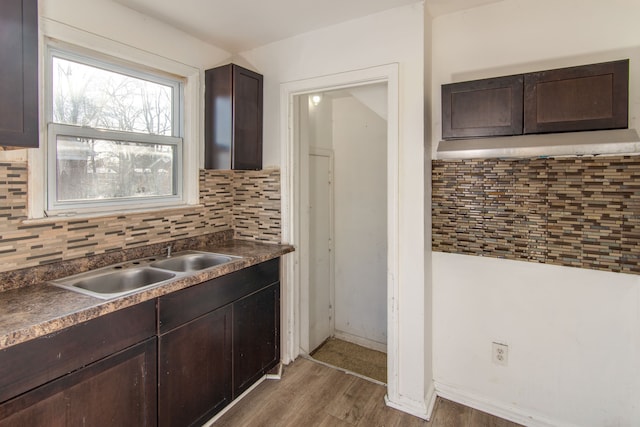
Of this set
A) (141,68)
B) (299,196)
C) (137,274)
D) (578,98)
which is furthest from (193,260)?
(578,98)

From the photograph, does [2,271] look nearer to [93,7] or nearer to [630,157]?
[93,7]

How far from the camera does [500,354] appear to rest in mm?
2154

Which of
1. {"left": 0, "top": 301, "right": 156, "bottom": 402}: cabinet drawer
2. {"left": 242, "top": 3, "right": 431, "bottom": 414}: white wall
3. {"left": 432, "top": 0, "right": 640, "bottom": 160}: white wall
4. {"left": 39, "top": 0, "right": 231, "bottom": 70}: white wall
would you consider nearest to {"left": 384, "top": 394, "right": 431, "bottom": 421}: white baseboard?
{"left": 242, "top": 3, "right": 431, "bottom": 414}: white wall

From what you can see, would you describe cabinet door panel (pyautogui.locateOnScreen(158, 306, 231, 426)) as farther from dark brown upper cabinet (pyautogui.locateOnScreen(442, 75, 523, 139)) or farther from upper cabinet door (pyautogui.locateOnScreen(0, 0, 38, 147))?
dark brown upper cabinet (pyautogui.locateOnScreen(442, 75, 523, 139))

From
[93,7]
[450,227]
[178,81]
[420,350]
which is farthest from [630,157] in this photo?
[93,7]

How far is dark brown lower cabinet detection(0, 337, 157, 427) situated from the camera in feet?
4.04

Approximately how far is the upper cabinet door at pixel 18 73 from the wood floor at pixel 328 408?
6.09 ft

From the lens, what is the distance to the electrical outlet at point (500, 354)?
2.14 meters

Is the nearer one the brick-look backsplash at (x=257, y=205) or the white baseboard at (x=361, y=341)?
the brick-look backsplash at (x=257, y=205)

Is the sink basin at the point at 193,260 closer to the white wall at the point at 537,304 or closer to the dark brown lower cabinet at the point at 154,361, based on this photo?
the dark brown lower cabinet at the point at 154,361

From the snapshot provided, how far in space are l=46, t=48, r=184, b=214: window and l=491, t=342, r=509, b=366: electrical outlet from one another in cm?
241

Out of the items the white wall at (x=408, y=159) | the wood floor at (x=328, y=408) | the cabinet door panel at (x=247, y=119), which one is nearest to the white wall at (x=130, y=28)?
the cabinet door panel at (x=247, y=119)

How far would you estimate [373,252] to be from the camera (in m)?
3.51

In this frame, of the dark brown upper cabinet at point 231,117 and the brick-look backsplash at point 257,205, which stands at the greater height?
the dark brown upper cabinet at point 231,117
